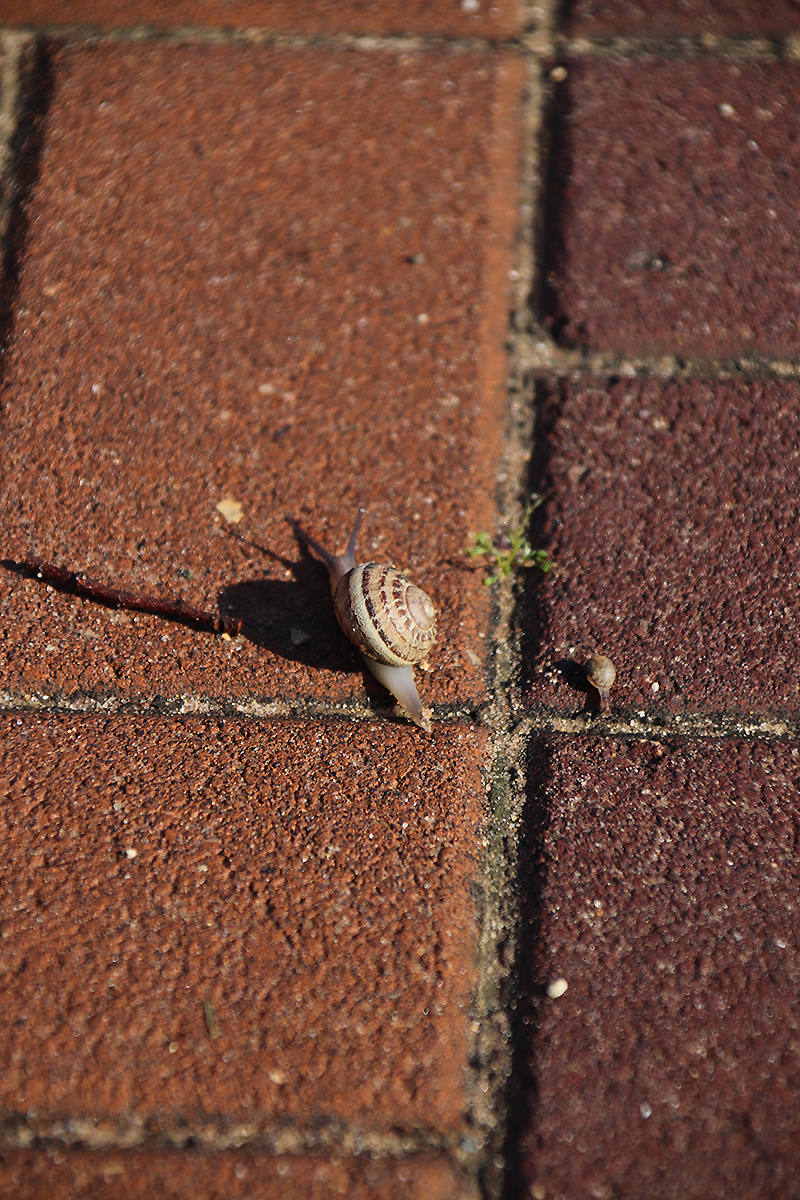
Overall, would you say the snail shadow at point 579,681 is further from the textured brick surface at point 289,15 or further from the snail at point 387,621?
the textured brick surface at point 289,15

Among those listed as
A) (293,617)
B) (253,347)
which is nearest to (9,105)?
(253,347)

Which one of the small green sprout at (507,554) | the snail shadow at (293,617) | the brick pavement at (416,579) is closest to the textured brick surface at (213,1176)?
the brick pavement at (416,579)

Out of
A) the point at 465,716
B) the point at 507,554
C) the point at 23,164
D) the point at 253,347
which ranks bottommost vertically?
the point at 465,716

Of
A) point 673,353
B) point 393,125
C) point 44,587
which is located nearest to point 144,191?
point 393,125

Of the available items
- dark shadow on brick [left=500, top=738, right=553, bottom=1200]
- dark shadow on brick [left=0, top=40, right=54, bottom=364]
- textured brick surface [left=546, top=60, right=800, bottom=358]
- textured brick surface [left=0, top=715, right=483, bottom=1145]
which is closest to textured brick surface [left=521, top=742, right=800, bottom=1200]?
dark shadow on brick [left=500, top=738, right=553, bottom=1200]

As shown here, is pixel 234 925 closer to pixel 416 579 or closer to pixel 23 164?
pixel 416 579
